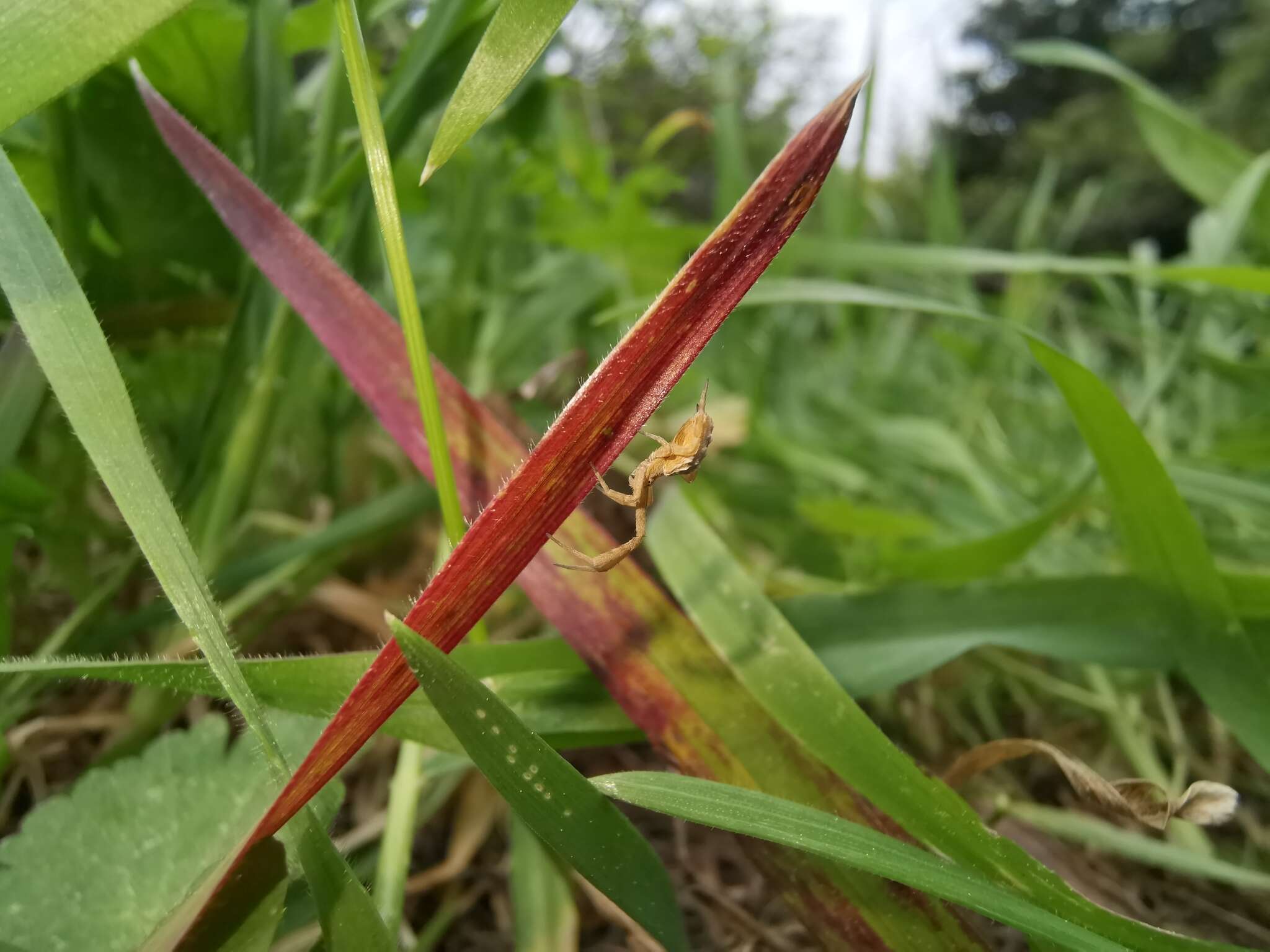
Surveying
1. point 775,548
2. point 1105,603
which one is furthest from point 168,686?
point 775,548

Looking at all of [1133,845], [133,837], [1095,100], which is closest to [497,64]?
[133,837]

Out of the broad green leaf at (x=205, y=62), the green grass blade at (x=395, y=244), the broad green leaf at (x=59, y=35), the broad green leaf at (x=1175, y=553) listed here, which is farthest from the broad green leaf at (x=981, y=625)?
the broad green leaf at (x=205, y=62)

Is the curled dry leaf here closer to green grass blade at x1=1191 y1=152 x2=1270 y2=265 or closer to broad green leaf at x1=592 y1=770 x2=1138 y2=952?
broad green leaf at x1=592 y1=770 x2=1138 y2=952

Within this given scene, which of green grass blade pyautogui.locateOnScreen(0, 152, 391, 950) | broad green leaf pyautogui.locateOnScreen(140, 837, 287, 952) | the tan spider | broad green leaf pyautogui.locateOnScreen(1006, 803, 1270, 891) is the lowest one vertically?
broad green leaf pyautogui.locateOnScreen(1006, 803, 1270, 891)

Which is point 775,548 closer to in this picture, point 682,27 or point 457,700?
point 457,700

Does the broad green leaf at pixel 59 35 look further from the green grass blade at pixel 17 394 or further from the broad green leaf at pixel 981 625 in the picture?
the broad green leaf at pixel 981 625

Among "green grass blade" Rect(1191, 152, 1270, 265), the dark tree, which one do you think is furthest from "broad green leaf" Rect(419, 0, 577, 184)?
the dark tree
